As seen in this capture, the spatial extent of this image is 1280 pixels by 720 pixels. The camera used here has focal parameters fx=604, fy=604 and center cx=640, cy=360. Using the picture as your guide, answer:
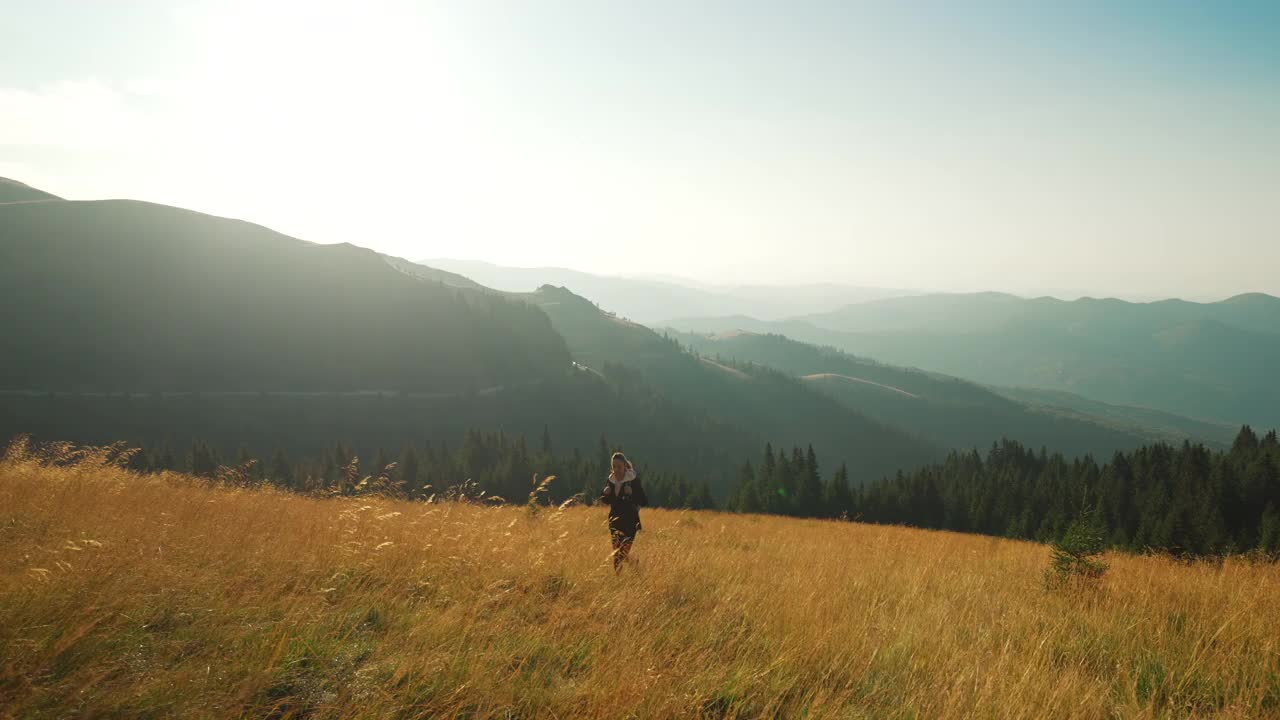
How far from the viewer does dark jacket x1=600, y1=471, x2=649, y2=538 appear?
9578 millimetres

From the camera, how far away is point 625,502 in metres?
9.70

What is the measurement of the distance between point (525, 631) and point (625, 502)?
15.3 feet

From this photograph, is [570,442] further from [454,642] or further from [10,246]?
[454,642]

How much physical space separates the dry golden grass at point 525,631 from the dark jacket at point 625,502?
0.97 meters

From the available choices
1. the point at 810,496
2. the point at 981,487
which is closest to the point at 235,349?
the point at 810,496

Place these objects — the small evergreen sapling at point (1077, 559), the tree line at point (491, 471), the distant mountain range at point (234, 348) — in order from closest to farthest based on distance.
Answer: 1. the small evergreen sapling at point (1077, 559)
2. the tree line at point (491, 471)
3. the distant mountain range at point (234, 348)

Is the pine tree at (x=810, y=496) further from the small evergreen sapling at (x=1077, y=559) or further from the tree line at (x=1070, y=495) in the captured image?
the small evergreen sapling at (x=1077, y=559)

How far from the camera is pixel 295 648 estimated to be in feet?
14.1

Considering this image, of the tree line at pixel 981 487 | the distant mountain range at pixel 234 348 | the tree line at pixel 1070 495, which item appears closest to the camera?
the tree line at pixel 1070 495

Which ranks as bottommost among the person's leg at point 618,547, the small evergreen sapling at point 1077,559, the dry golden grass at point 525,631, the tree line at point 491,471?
the tree line at point 491,471

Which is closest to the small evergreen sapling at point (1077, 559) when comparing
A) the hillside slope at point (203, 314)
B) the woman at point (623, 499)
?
the woman at point (623, 499)

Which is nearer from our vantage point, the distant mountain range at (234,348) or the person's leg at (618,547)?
the person's leg at (618,547)

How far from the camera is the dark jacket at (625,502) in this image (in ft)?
31.4

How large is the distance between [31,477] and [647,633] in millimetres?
10583
